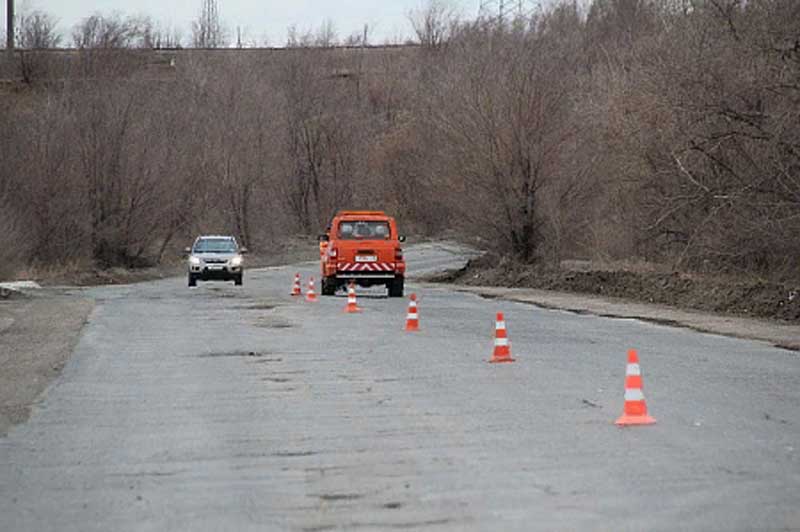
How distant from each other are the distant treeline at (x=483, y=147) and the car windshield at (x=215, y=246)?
843cm

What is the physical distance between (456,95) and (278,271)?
61.1 feet

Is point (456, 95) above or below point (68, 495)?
above

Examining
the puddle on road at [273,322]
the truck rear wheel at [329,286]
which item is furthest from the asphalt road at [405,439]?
the truck rear wheel at [329,286]

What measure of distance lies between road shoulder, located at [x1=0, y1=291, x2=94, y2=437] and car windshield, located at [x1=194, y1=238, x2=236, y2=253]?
7711mm

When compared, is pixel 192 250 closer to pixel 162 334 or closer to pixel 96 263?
pixel 96 263

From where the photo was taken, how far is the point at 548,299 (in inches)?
1475

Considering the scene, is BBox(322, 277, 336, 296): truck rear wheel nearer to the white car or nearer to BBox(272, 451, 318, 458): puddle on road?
the white car

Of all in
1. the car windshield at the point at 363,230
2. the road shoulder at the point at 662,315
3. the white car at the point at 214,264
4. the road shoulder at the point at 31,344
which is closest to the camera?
the road shoulder at the point at 31,344

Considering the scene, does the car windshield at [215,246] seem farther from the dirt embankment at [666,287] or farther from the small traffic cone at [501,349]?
the small traffic cone at [501,349]

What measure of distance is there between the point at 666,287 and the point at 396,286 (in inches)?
289

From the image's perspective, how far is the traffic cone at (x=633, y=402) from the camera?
11.8m

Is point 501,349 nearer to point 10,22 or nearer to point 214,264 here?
point 214,264

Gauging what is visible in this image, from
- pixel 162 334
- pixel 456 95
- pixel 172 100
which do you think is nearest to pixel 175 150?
pixel 172 100

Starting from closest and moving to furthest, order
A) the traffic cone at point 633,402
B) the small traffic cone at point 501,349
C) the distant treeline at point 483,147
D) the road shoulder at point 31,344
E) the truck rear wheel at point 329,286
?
the traffic cone at point 633,402 → the road shoulder at point 31,344 → the small traffic cone at point 501,349 → the distant treeline at point 483,147 → the truck rear wheel at point 329,286
